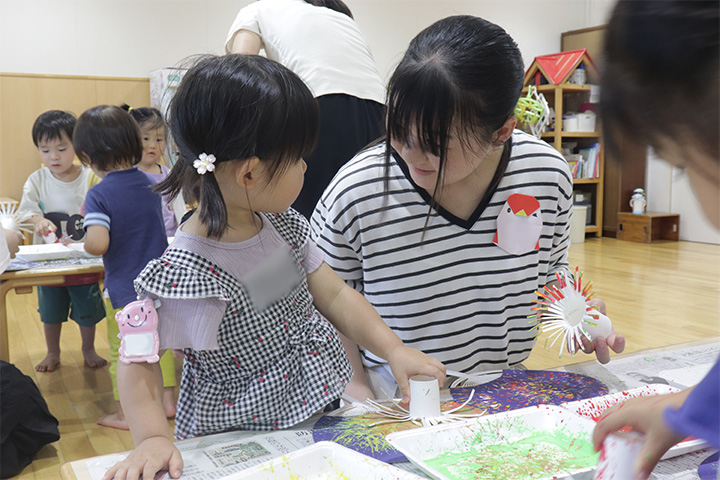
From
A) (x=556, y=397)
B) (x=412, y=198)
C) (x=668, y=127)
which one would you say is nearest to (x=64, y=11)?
(x=412, y=198)

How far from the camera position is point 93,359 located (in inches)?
118

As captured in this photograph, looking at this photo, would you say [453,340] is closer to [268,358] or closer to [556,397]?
[556,397]

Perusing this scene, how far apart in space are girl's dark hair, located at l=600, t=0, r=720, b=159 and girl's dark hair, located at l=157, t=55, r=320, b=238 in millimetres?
502

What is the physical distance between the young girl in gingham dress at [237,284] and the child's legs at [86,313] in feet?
7.53

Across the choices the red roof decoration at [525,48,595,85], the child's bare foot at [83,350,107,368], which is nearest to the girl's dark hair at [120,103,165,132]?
the child's bare foot at [83,350,107,368]

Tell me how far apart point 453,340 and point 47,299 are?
7.95ft

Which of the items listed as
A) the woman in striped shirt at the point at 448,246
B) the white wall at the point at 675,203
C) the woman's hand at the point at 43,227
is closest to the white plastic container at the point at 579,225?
the white wall at the point at 675,203

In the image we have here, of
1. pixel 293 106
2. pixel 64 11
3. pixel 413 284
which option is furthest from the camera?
pixel 64 11

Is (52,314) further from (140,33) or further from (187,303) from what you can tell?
(140,33)

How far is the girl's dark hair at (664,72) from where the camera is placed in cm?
38

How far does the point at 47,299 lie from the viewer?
2996 mm

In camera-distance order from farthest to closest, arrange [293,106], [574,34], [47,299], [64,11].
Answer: [574,34] < [64,11] < [47,299] < [293,106]

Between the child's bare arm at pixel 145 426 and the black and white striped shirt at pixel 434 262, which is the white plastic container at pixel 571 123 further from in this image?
the child's bare arm at pixel 145 426

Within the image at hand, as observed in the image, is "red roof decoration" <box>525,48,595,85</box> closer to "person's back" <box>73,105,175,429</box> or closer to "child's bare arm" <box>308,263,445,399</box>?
"person's back" <box>73,105,175,429</box>
